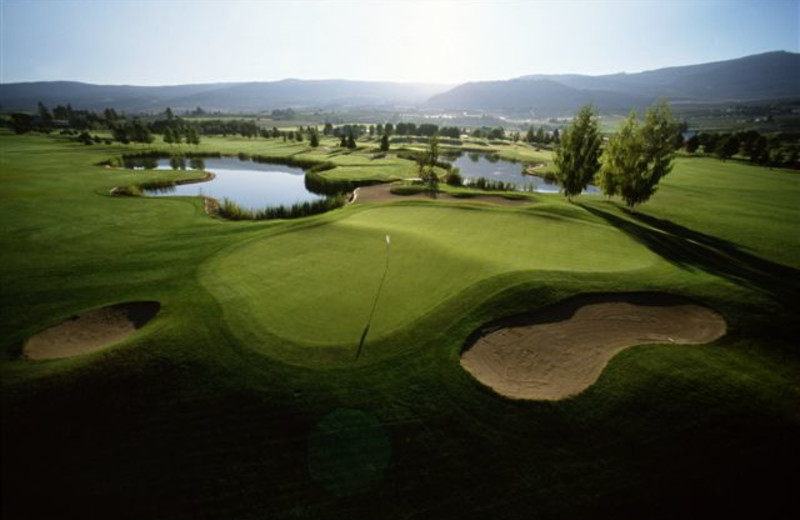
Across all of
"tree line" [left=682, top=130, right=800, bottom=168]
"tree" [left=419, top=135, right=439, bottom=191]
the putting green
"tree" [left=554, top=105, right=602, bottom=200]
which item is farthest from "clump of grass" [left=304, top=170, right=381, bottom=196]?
"tree line" [left=682, top=130, right=800, bottom=168]

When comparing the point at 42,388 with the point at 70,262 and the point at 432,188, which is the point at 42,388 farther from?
the point at 432,188

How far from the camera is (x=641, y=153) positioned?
3297 cm

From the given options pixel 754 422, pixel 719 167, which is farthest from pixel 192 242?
pixel 719 167

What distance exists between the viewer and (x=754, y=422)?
10227mm

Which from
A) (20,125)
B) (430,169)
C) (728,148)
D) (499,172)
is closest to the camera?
(430,169)

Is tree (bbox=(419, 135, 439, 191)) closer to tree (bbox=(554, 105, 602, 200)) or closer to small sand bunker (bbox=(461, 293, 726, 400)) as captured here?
tree (bbox=(554, 105, 602, 200))

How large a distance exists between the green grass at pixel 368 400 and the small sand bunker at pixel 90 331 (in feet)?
1.73

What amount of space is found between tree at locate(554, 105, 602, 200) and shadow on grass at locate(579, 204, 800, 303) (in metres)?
11.6

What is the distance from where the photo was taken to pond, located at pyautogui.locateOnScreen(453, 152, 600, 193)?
60.4 metres

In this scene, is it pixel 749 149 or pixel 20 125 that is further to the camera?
pixel 20 125

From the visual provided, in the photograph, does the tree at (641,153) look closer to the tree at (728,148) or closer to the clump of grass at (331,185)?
the clump of grass at (331,185)

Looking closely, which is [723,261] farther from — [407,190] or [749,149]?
[749,149]

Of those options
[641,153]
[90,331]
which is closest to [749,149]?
[641,153]

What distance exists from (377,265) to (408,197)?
82.3ft
